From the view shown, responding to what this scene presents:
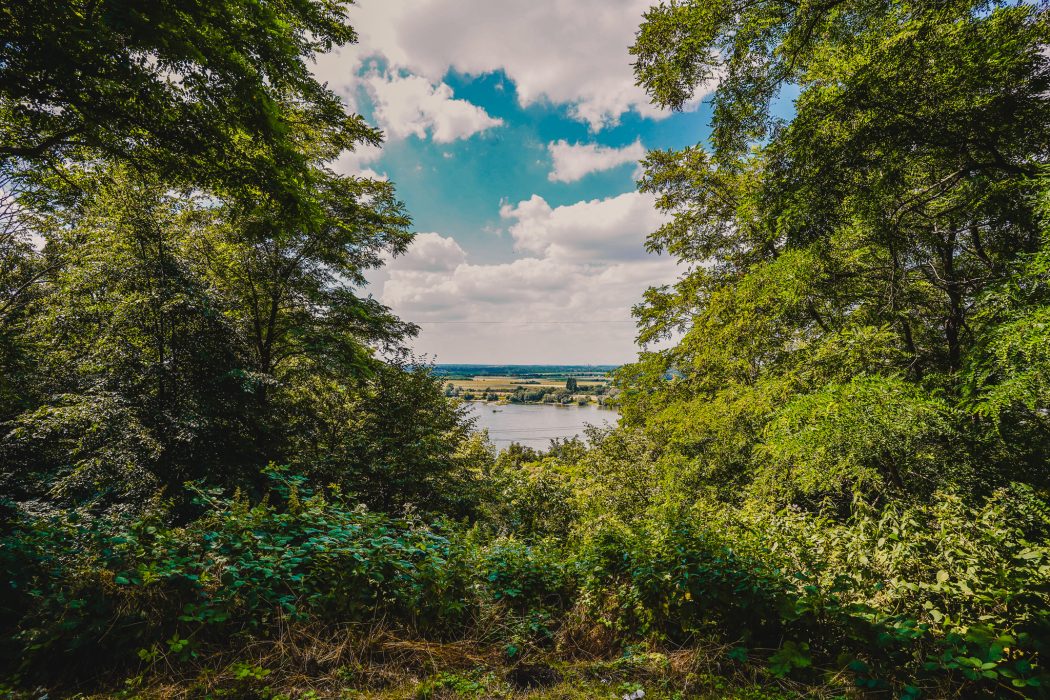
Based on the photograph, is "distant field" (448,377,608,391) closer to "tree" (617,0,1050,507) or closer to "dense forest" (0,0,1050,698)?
"dense forest" (0,0,1050,698)

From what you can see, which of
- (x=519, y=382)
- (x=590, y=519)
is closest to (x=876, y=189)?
(x=590, y=519)

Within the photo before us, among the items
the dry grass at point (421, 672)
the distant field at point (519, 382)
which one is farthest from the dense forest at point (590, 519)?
the distant field at point (519, 382)

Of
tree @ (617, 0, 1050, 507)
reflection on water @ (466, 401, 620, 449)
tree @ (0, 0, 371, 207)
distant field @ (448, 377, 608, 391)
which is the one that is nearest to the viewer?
tree @ (0, 0, 371, 207)

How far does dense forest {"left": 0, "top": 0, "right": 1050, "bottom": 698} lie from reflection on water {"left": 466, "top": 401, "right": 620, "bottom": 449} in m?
27.9

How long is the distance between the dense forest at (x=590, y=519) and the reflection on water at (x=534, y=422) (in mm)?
27864

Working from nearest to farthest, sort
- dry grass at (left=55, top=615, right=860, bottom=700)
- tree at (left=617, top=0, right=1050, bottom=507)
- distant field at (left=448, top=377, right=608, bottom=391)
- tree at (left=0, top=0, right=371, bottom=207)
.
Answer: dry grass at (left=55, top=615, right=860, bottom=700) < tree at (left=0, top=0, right=371, bottom=207) < tree at (left=617, top=0, right=1050, bottom=507) < distant field at (left=448, top=377, right=608, bottom=391)

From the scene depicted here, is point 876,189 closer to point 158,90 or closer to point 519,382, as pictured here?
point 158,90

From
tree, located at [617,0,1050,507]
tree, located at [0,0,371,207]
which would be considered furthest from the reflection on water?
tree, located at [0,0,371,207]

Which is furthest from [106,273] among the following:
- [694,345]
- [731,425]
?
[731,425]

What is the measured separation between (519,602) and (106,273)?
937 centimetres

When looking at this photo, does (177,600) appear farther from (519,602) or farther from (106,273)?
(106,273)

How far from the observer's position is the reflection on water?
5075 cm

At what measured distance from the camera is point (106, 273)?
7.32m

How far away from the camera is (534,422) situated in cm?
7775
